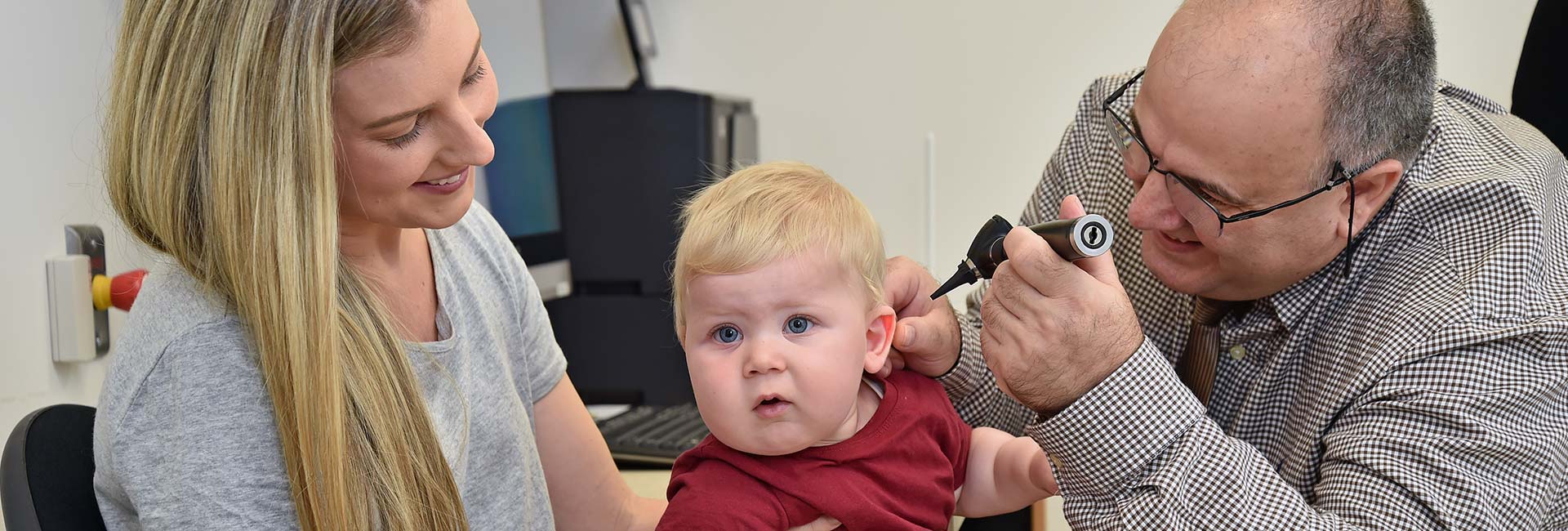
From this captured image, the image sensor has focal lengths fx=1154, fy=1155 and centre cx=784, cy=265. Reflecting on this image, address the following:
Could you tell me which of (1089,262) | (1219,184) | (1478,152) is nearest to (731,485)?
(1089,262)

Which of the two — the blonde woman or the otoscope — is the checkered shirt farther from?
the blonde woman

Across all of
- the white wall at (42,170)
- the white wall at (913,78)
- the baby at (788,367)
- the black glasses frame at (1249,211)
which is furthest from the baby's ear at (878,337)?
the white wall at (913,78)

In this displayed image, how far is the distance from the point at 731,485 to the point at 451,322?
13.3 inches

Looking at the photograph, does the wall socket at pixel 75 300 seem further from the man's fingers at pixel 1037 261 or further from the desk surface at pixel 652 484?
the man's fingers at pixel 1037 261

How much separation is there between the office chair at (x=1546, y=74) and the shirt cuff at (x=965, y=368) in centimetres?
88

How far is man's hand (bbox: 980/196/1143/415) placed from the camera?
106 centimetres

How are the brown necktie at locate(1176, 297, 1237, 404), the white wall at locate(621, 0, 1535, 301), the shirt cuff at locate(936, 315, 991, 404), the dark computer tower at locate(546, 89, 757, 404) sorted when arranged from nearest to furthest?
the shirt cuff at locate(936, 315, 991, 404) → the brown necktie at locate(1176, 297, 1237, 404) → the dark computer tower at locate(546, 89, 757, 404) → the white wall at locate(621, 0, 1535, 301)

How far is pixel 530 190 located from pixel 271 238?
Answer: 158 cm

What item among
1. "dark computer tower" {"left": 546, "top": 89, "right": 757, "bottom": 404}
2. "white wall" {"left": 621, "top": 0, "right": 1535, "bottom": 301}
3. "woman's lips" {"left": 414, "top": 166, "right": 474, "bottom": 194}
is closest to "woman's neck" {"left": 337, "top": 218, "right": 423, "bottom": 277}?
"woman's lips" {"left": 414, "top": 166, "right": 474, "bottom": 194}

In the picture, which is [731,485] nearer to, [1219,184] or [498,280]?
[498,280]

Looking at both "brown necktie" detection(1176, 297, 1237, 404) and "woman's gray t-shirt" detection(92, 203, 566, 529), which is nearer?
"woman's gray t-shirt" detection(92, 203, 566, 529)

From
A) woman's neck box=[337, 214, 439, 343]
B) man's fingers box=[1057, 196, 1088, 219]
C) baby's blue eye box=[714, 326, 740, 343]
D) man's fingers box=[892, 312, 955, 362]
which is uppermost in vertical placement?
man's fingers box=[1057, 196, 1088, 219]

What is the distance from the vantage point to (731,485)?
108 centimetres

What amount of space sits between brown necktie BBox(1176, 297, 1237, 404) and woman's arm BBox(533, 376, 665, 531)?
2.40ft
